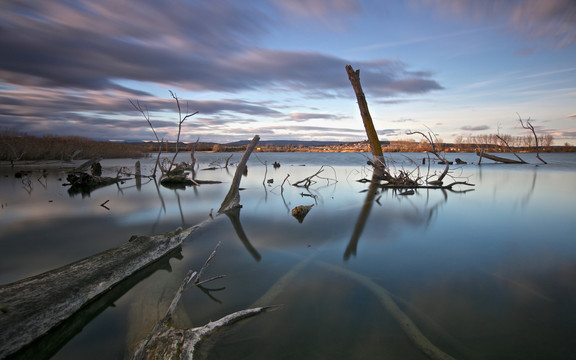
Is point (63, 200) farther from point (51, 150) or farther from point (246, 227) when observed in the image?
point (51, 150)

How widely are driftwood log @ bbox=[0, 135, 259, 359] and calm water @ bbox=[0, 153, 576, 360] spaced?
8.1 inches

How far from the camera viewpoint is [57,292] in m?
2.35

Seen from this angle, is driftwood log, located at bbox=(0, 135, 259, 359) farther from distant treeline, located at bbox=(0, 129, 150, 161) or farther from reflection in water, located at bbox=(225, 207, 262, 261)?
distant treeline, located at bbox=(0, 129, 150, 161)

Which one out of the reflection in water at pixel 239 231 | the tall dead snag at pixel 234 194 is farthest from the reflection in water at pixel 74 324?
the tall dead snag at pixel 234 194

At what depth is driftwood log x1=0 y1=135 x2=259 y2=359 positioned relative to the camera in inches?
77.1

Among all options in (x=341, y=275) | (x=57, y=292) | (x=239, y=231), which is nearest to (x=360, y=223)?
(x=239, y=231)

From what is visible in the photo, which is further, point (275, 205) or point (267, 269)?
point (275, 205)

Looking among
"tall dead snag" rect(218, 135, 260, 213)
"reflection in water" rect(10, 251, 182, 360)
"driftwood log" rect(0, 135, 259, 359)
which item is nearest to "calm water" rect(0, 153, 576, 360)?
"reflection in water" rect(10, 251, 182, 360)

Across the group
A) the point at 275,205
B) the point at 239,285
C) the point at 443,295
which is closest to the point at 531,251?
the point at 443,295

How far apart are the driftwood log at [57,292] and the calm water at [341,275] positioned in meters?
0.21

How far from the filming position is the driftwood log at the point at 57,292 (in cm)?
196

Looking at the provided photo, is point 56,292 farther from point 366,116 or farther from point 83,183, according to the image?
point 83,183

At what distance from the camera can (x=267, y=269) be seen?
11.9ft

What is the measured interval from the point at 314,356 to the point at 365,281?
1.40 m
